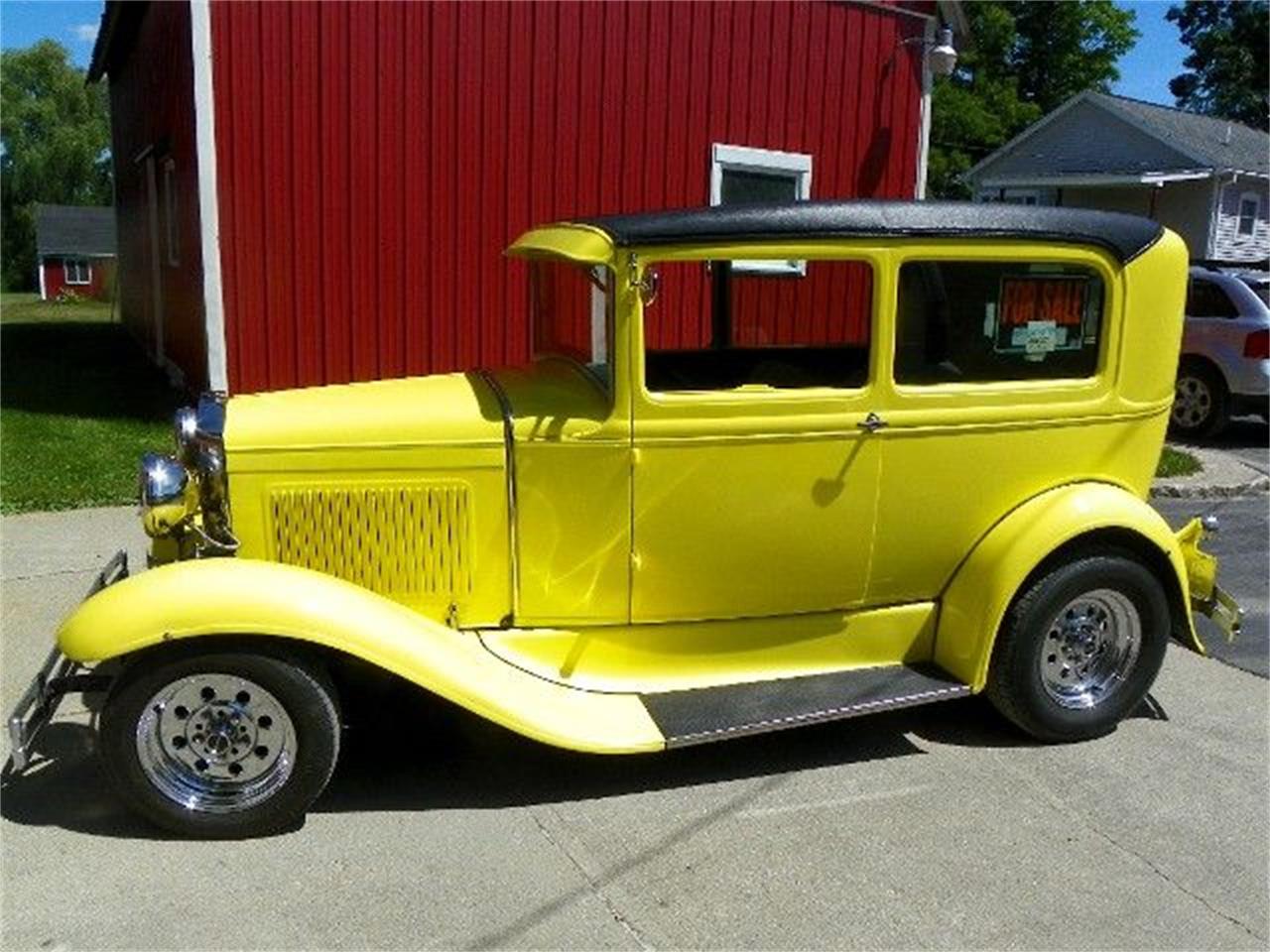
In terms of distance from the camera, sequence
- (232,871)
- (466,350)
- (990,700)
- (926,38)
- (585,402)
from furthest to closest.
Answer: (926,38) < (466,350) < (990,700) < (585,402) < (232,871)

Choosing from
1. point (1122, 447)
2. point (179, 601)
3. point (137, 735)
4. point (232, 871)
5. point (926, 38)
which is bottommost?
point (232, 871)

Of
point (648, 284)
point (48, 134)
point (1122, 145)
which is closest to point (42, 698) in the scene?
point (648, 284)

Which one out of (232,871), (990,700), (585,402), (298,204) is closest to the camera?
(232,871)

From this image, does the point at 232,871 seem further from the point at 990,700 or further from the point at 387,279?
the point at 387,279

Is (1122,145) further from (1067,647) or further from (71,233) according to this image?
(71,233)

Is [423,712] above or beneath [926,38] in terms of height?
beneath

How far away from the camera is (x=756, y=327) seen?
4.32m

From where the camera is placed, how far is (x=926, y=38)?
1062cm

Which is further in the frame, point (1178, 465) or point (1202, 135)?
point (1202, 135)

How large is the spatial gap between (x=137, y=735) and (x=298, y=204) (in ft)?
20.7

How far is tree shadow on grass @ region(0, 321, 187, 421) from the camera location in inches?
432

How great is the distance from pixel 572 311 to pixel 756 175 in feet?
22.0

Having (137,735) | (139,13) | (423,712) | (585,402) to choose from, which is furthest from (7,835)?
(139,13)

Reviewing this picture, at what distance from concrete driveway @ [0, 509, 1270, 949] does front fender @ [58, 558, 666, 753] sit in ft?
1.05
